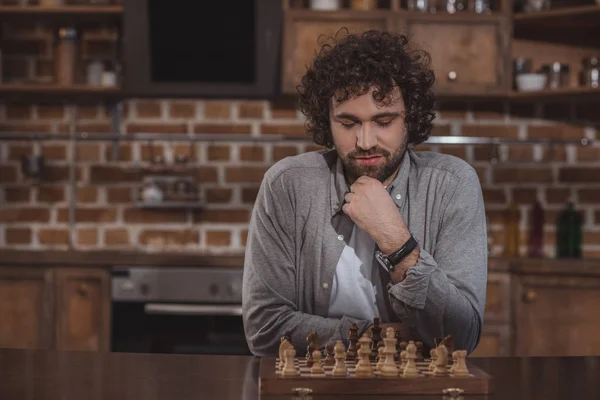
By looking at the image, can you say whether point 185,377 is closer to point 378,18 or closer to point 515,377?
point 515,377

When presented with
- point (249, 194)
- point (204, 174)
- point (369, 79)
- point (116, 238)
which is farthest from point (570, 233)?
point (369, 79)

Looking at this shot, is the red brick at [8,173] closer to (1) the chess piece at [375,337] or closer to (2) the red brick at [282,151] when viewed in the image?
(2) the red brick at [282,151]

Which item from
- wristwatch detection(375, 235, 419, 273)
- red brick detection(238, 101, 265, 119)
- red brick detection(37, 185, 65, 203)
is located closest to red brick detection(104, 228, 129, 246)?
red brick detection(37, 185, 65, 203)

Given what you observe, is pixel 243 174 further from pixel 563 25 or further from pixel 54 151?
pixel 563 25

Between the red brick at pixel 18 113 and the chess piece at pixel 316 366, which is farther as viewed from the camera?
the red brick at pixel 18 113

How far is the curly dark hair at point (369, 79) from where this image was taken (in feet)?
6.30

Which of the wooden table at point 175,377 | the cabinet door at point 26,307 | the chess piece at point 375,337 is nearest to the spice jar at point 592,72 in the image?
the cabinet door at point 26,307

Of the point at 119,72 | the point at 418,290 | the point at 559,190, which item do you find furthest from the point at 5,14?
the point at 418,290

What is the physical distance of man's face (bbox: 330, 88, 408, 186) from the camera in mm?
1886

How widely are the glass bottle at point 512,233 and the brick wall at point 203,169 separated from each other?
0.07 m

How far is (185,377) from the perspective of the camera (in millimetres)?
1452

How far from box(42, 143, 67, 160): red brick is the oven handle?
3.17ft

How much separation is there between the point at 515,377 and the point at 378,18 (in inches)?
100.0

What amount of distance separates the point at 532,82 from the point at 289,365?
2.76 metres
